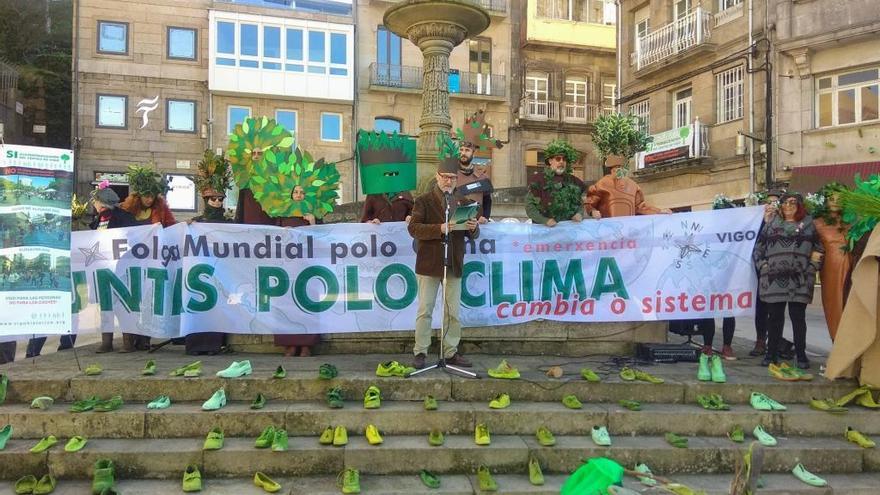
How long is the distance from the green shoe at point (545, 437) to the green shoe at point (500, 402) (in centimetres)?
36

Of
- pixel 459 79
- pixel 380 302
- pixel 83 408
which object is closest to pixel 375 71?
pixel 459 79

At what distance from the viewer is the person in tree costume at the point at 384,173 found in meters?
6.96

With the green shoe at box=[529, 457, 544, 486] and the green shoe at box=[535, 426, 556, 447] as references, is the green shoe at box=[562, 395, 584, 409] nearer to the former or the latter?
the green shoe at box=[535, 426, 556, 447]

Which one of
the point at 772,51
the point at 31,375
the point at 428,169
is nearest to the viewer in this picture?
the point at 31,375

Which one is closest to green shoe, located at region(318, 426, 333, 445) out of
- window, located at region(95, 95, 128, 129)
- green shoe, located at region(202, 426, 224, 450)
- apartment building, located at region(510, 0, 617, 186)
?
green shoe, located at region(202, 426, 224, 450)

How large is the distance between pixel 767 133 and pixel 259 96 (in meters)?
19.0

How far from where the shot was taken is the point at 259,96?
25.6 metres

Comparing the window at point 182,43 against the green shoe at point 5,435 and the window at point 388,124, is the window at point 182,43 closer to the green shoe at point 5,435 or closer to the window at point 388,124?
the window at point 388,124

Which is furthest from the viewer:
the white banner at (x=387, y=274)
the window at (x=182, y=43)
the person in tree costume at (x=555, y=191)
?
the window at (x=182, y=43)

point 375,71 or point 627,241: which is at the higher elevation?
point 375,71

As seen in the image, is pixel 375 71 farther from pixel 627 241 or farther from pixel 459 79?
pixel 627 241

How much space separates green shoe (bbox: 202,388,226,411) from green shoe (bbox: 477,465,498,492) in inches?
A: 83.6

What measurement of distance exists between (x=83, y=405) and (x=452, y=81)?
25.2 m

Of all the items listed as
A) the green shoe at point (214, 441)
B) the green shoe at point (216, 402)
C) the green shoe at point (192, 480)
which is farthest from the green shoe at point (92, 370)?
the green shoe at point (192, 480)
